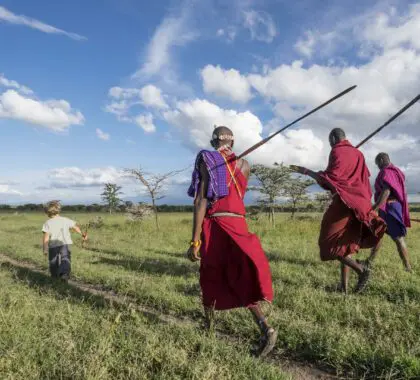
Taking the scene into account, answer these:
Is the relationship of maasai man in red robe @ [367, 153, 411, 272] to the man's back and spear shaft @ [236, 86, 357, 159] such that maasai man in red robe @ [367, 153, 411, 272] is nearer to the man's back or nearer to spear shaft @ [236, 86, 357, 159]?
spear shaft @ [236, 86, 357, 159]

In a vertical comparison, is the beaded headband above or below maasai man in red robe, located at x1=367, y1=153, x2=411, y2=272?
above

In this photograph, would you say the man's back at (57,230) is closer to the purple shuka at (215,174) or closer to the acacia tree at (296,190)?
the purple shuka at (215,174)

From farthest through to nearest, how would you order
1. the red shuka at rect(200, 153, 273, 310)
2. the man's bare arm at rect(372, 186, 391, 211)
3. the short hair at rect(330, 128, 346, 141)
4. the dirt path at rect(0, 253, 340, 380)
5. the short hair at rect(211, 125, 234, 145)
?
the man's bare arm at rect(372, 186, 391, 211)
the short hair at rect(330, 128, 346, 141)
the short hair at rect(211, 125, 234, 145)
the red shuka at rect(200, 153, 273, 310)
the dirt path at rect(0, 253, 340, 380)

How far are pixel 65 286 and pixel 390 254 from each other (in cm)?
742

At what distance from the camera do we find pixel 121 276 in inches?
295

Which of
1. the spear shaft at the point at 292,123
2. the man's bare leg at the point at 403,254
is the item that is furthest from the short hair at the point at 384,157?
the spear shaft at the point at 292,123

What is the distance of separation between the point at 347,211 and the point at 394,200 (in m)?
2.64

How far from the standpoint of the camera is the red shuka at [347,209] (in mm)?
5660

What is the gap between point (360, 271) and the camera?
572cm

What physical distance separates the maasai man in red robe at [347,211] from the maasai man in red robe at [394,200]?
1859mm

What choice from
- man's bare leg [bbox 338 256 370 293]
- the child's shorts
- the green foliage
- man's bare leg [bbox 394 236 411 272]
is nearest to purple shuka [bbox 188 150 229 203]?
man's bare leg [bbox 338 256 370 293]

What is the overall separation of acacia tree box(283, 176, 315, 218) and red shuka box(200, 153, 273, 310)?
96.9 feet

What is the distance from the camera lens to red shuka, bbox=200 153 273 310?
4125 millimetres

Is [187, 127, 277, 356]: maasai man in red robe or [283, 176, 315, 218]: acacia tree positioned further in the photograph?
[283, 176, 315, 218]: acacia tree
